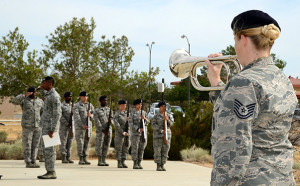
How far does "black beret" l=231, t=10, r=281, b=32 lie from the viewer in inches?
98.8

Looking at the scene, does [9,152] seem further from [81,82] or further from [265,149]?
[265,149]

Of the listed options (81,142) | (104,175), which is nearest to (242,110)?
(104,175)

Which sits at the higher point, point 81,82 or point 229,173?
point 81,82

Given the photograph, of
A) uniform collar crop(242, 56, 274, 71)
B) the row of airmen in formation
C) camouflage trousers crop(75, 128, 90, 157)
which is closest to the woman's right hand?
uniform collar crop(242, 56, 274, 71)

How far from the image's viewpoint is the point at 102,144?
13.9m

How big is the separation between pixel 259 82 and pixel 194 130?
14.9 m

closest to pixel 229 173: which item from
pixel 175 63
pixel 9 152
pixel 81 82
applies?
pixel 175 63

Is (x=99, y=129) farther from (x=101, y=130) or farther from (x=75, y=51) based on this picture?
(x=75, y=51)

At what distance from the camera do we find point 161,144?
1280 centimetres

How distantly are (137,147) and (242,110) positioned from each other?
10774mm

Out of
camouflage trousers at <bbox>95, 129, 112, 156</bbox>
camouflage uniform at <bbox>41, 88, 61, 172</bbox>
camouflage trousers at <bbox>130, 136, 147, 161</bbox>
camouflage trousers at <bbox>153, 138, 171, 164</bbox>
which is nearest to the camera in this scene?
camouflage uniform at <bbox>41, 88, 61, 172</bbox>

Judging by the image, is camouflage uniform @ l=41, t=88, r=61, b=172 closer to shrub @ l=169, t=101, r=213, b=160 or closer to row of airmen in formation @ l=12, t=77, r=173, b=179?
row of airmen in formation @ l=12, t=77, r=173, b=179

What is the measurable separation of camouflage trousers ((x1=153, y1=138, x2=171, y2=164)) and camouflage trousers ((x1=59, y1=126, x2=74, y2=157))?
273 centimetres

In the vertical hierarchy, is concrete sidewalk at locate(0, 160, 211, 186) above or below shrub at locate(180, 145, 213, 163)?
below
